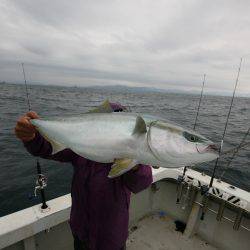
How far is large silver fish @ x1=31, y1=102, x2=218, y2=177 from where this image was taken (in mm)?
2113

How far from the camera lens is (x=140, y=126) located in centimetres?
215

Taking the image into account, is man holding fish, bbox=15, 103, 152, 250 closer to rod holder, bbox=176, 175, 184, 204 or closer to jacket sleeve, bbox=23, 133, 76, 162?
jacket sleeve, bbox=23, 133, 76, 162

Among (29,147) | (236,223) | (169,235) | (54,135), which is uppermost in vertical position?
(54,135)

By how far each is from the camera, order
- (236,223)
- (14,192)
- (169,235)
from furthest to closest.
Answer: (14,192) → (169,235) → (236,223)

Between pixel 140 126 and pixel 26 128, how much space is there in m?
1.46

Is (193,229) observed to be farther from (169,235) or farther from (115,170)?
(115,170)

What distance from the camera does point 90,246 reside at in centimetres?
318

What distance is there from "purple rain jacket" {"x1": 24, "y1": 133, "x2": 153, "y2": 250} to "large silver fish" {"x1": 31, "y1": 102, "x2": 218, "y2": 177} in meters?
0.63

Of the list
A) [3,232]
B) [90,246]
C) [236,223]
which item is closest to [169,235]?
[236,223]

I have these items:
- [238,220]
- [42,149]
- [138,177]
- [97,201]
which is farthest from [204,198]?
[42,149]

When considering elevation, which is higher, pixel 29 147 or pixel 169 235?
pixel 29 147

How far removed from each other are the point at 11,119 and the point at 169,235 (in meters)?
20.0

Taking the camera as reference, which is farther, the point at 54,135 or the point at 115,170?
the point at 54,135

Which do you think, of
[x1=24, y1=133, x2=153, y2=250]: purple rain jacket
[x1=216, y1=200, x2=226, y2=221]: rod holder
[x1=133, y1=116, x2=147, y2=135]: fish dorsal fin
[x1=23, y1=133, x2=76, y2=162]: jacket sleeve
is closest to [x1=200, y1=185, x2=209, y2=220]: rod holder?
[x1=216, y1=200, x2=226, y2=221]: rod holder
